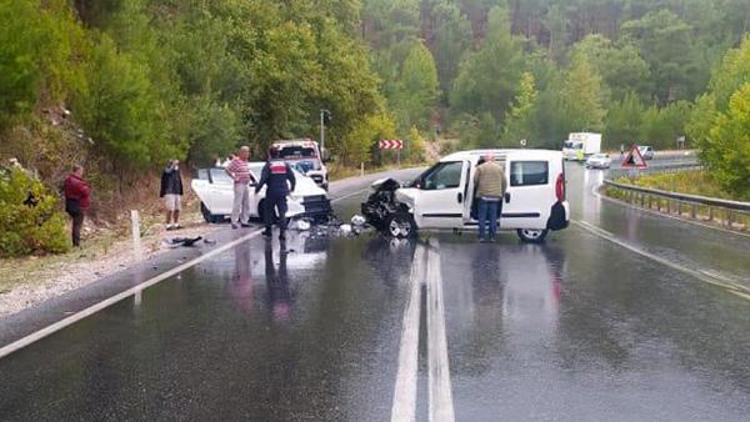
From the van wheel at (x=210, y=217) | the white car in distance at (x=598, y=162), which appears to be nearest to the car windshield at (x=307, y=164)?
the van wheel at (x=210, y=217)

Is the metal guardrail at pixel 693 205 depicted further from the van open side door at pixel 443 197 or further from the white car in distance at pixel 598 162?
the white car in distance at pixel 598 162

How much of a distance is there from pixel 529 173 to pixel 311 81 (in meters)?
31.5

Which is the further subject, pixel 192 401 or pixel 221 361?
pixel 221 361

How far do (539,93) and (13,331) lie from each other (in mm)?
109836

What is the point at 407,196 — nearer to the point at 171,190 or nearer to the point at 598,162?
the point at 171,190

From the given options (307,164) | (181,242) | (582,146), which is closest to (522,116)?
(582,146)

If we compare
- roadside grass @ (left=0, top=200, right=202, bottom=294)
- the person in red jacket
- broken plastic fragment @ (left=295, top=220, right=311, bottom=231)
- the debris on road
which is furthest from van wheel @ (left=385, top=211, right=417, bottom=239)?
the person in red jacket

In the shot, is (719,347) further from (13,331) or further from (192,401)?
(13,331)

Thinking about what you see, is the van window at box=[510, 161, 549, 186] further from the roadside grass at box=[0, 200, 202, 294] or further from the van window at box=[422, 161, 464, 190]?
the roadside grass at box=[0, 200, 202, 294]

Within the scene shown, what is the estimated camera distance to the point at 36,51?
18.6 m

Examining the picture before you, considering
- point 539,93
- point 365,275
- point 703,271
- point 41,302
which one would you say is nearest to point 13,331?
point 41,302

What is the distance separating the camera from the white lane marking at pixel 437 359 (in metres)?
5.64

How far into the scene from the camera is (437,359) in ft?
22.9

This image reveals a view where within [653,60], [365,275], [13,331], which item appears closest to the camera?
[13,331]
